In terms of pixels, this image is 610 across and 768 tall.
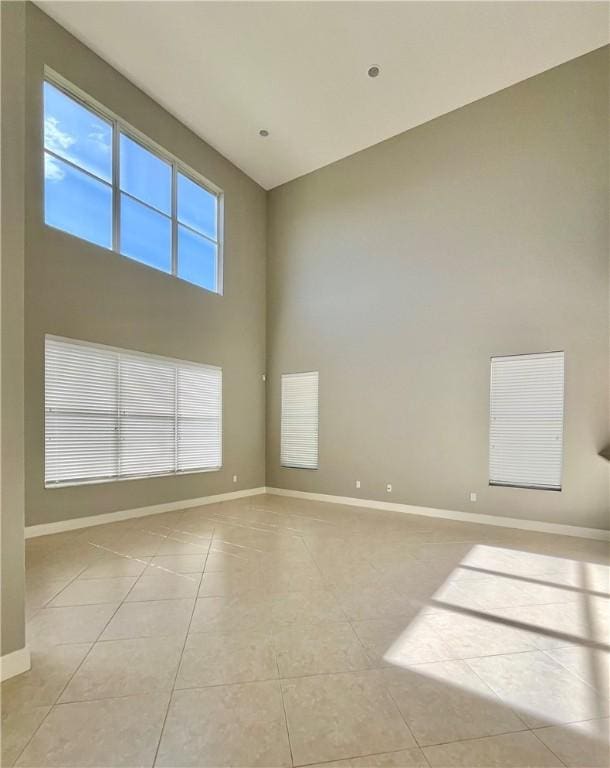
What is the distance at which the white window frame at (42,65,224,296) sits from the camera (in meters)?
4.90

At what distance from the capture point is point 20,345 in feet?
6.72

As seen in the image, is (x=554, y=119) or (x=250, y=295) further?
(x=250, y=295)

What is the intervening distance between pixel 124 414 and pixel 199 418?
1.43 meters

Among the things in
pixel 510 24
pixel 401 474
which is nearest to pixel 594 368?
pixel 401 474

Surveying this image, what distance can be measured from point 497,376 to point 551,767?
4667 millimetres

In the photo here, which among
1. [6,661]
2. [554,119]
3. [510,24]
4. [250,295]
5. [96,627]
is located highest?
[510,24]

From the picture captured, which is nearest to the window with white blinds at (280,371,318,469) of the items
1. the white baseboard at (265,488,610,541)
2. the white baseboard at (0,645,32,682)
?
the white baseboard at (265,488,610,541)

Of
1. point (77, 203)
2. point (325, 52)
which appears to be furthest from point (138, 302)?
point (325, 52)

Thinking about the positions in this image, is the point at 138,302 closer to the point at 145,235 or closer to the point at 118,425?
the point at 145,235

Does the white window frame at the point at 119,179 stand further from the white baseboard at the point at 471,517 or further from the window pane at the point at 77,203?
the white baseboard at the point at 471,517

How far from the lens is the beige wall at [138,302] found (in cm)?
445

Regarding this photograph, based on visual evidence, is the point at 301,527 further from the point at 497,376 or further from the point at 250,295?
the point at 250,295

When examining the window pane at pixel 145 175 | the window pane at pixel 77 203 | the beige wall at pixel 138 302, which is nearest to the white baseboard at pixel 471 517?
the beige wall at pixel 138 302

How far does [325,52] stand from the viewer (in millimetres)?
4980
